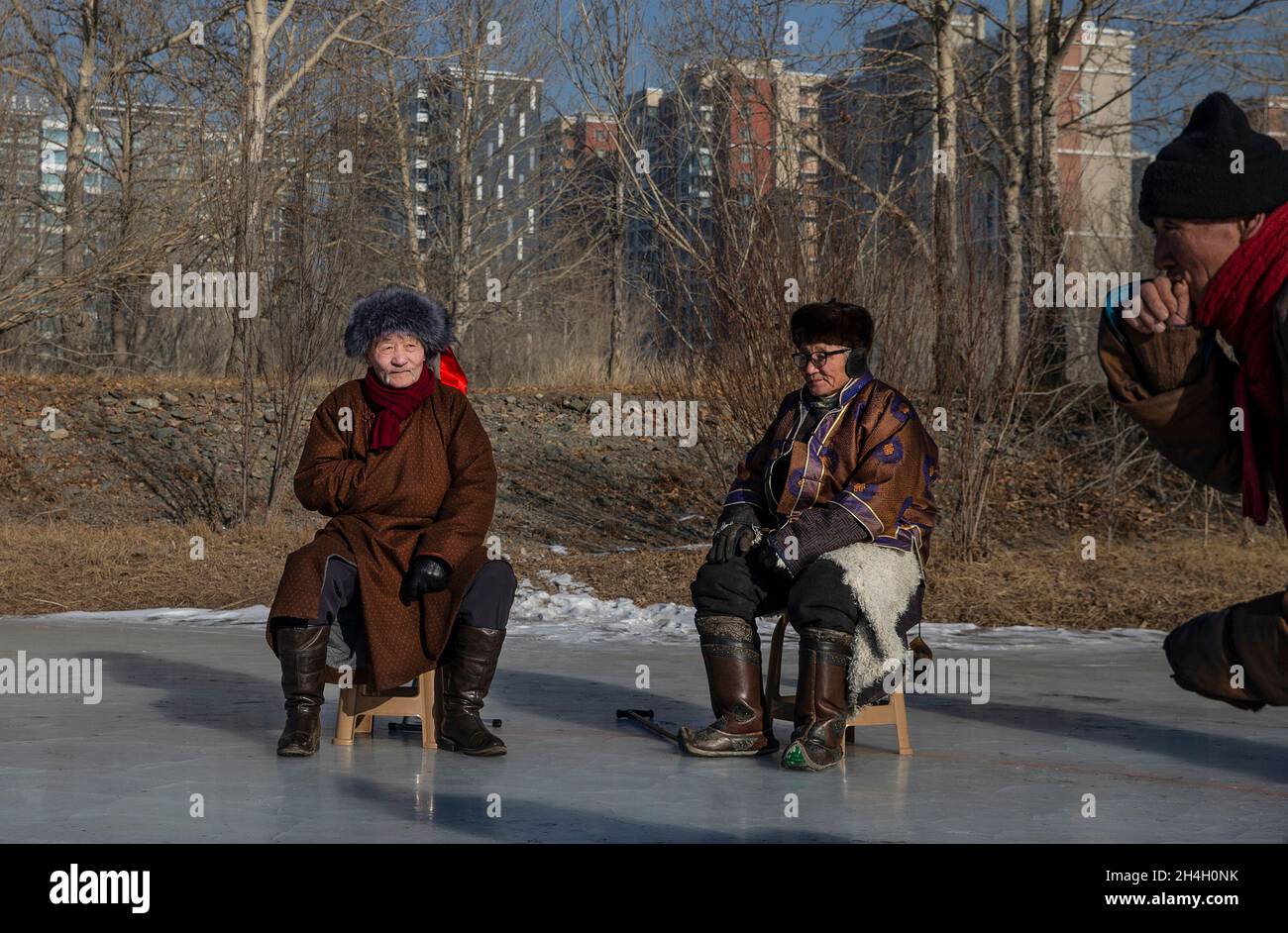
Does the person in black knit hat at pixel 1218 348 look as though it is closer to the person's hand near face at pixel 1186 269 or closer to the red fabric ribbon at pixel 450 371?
the person's hand near face at pixel 1186 269

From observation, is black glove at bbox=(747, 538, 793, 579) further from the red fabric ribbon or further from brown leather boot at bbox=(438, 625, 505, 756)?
the red fabric ribbon

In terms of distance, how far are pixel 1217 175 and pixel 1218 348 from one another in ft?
0.89

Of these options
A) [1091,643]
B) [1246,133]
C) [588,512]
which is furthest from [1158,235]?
[588,512]

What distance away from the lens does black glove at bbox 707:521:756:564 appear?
5.78m

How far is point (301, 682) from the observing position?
563 cm

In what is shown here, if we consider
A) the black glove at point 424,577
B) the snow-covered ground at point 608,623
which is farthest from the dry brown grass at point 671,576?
the black glove at point 424,577

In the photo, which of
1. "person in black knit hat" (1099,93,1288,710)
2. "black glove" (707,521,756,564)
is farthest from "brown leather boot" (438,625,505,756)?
"person in black knit hat" (1099,93,1288,710)

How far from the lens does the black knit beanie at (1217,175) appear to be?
2.49 metres

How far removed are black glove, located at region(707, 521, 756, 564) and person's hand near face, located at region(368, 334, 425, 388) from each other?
4.30 ft

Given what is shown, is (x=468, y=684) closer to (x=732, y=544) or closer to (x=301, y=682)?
(x=301, y=682)

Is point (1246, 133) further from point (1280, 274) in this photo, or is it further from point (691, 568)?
point (691, 568)

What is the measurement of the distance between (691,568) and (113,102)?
53.2ft

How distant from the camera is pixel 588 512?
17.5 m

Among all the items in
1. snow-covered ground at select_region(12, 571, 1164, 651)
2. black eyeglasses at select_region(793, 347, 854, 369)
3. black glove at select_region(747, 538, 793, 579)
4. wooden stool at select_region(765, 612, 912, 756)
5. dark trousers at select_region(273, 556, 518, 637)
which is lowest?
snow-covered ground at select_region(12, 571, 1164, 651)
